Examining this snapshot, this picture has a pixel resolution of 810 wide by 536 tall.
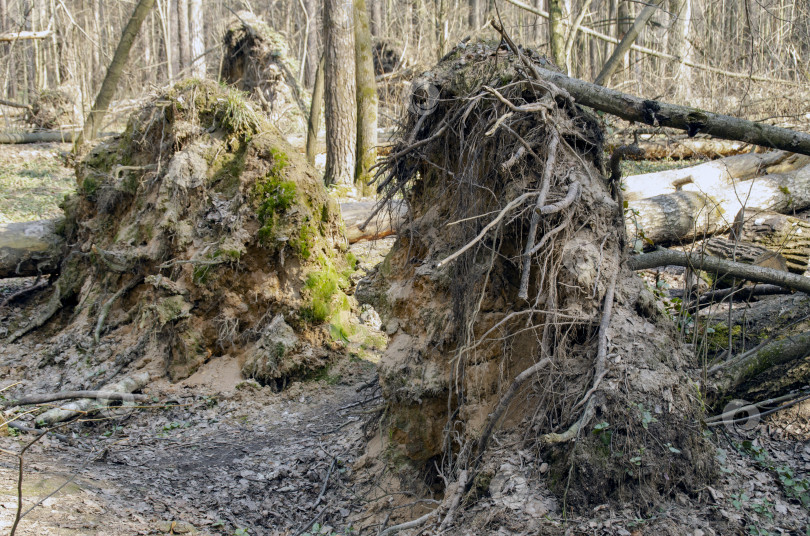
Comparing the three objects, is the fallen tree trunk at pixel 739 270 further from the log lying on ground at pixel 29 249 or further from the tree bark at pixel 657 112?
the log lying on ground at pixel 29 249

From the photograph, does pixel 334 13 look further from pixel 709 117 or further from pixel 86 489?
pixel 86 489

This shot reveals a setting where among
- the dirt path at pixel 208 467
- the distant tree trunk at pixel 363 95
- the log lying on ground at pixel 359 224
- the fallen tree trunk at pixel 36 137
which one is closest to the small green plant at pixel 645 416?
the dirt path at pixel 208 467

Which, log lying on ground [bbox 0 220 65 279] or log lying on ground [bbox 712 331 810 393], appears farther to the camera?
log lying on ground [bbox 0 220 65 279]

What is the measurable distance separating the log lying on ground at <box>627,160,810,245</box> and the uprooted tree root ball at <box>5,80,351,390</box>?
4071mm

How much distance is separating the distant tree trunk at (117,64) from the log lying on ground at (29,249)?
9.09 ft

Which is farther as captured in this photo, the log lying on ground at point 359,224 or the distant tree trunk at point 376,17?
the distant tree trunk at point 376,17

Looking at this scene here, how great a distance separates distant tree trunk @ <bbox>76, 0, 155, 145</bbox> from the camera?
10.5 meters

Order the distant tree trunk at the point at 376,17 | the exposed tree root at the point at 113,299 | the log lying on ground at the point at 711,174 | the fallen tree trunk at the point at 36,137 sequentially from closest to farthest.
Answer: the exposed tree root at the point at 113,299
the log lying on ground at the point at 711,174
the fallen tree trunk at the point at 36,137
the distant tree trunk at the point at 376,17

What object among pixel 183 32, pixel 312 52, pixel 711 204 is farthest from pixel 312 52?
pixel 711 204

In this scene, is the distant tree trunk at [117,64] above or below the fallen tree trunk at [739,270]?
above

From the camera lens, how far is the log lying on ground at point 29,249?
27.3ft

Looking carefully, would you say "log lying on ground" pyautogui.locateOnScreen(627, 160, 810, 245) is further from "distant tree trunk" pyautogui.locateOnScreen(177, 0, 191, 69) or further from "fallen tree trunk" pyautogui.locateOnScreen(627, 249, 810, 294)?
"distant tree trunk" pyautogui.locateOnScreen(177, 0, 191, 69)

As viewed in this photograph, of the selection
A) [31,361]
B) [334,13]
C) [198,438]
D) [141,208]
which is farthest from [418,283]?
[334,13]

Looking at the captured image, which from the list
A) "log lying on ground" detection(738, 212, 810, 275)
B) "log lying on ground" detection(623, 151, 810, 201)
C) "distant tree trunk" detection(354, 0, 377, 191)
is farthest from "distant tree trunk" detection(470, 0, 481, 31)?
"log lying on ground" detection(738, 212, 810, 275)
